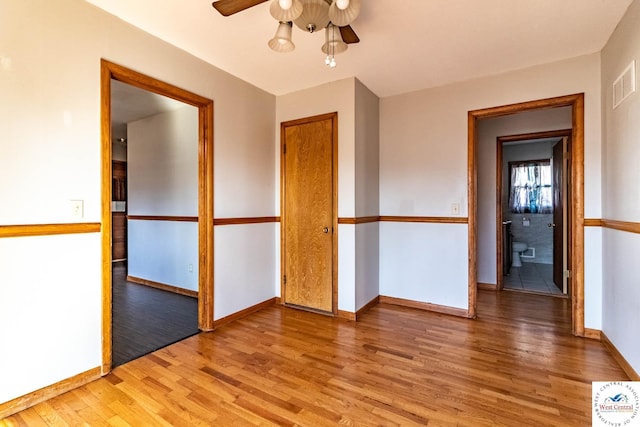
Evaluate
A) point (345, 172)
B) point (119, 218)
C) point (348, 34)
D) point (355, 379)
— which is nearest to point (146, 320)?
point (355, 379)

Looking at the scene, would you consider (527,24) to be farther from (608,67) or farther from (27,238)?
(27,238)

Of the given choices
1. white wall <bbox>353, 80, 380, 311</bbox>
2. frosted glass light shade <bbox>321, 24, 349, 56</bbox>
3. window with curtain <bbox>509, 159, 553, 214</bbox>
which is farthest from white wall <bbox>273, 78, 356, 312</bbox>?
window with curtain <bbox>509, 159, 553, 214</bbox>

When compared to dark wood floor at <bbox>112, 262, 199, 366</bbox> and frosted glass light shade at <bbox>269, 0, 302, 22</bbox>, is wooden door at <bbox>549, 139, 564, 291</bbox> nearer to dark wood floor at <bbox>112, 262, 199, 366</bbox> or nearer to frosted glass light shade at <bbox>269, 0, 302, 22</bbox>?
frosted glass light shade at <bbox>269, 0, 302, 22</bbox>

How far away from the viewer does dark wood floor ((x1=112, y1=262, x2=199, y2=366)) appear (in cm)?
246

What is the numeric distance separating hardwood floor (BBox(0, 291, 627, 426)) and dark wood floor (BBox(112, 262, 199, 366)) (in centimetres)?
18

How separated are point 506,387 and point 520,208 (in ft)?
17.0

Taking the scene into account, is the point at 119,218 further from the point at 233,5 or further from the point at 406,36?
the point at 406,36

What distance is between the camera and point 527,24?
2166 mm

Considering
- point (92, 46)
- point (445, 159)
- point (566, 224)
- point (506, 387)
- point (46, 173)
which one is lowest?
point (506, 387)

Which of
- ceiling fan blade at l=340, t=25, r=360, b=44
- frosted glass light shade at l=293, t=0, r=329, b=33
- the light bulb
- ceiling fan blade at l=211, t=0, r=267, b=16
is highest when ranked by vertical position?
ceiling fan blade at l=211, t=0, r=267, b=16

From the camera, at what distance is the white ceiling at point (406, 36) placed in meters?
1.99

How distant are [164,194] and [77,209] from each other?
2362mm

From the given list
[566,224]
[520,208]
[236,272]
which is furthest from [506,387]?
[520,208]

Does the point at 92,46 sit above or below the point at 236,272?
above
